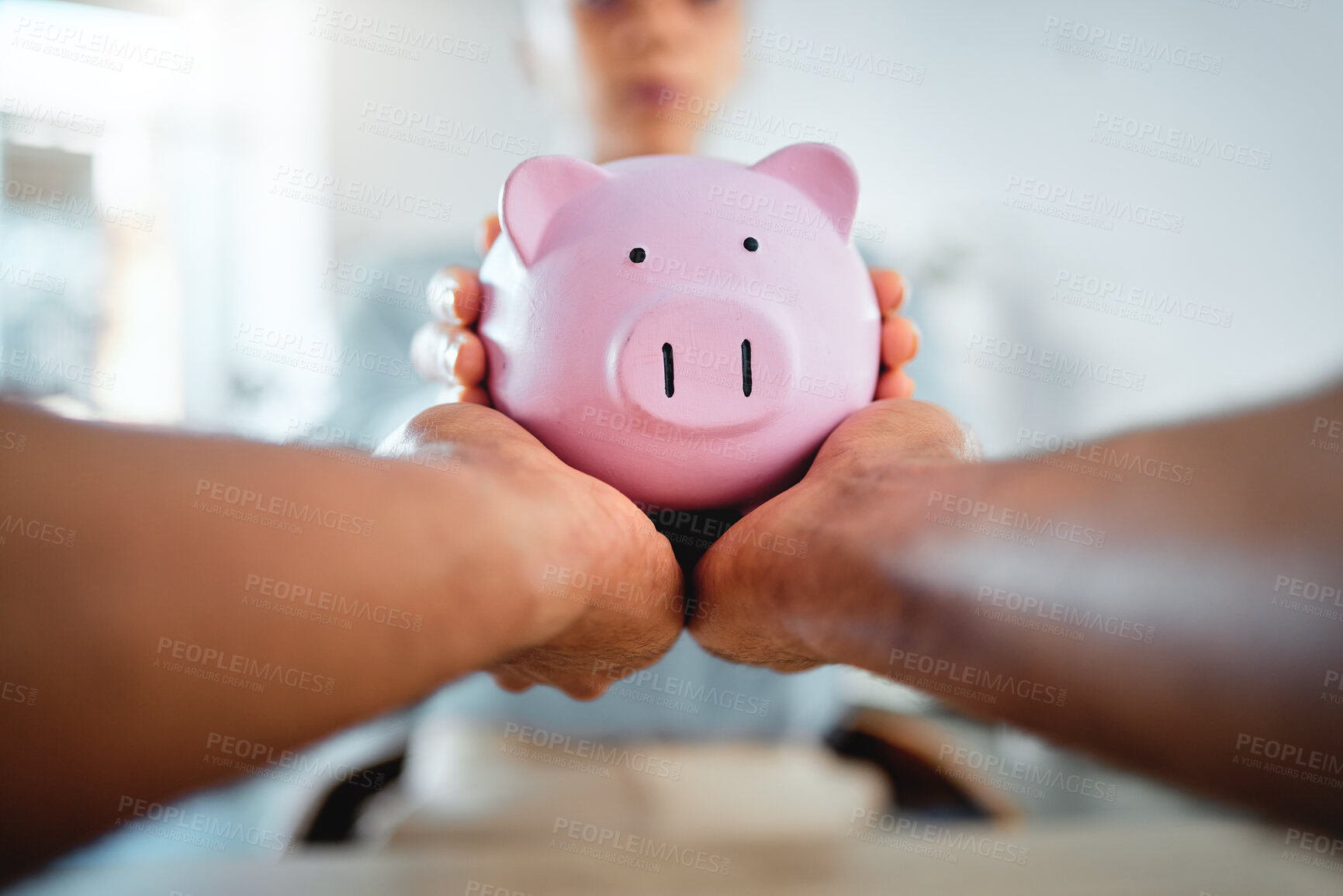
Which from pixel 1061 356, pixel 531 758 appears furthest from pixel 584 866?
pixel 1061 356

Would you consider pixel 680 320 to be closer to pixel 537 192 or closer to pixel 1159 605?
pixel 537 192

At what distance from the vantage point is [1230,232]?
65.7 inches

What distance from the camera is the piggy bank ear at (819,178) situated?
841 mm

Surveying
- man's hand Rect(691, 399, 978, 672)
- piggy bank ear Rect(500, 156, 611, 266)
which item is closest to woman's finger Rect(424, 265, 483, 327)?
piggy bank ear Rect(500, 156, 611, 266)

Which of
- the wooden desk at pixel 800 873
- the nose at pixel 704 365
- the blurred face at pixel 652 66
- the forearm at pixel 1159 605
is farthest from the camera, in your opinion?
the blurred face at pixel 652 66

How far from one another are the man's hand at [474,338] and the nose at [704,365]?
7.9 inches

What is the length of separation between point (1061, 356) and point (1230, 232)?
0.38 metres

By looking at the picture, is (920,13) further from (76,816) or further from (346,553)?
(76,816)

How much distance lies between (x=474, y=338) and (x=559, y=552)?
381 mm

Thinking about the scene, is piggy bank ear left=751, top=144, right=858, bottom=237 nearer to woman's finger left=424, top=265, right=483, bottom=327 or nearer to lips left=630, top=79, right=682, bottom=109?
woman's finger left=424, top=265, right=483, bottom=327

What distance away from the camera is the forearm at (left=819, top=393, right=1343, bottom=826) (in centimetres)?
37

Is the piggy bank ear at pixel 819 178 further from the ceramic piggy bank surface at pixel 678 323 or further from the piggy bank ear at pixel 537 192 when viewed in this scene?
the piggy bank ear at pixel 537 192

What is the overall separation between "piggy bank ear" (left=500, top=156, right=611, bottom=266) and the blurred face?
63 centimetres

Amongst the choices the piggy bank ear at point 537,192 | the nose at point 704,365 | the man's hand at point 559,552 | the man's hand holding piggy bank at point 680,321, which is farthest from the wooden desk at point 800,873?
the piggy bank ear at point 537,192
